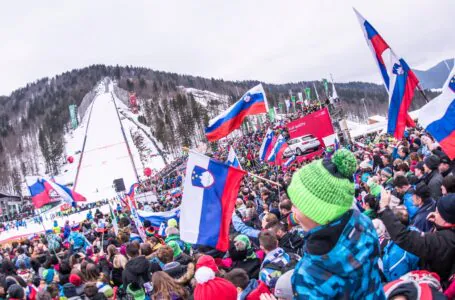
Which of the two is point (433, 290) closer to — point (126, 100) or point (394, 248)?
point (394, 248)

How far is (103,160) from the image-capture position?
213 ft

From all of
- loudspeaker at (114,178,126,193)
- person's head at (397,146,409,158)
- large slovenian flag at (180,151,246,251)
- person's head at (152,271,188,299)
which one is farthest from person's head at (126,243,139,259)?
loudspeaker at (114,178,126,193)

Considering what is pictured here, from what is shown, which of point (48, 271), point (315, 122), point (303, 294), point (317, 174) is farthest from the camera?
point (315, 122)

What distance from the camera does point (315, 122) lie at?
18484 millimetres

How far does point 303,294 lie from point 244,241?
2.49 metres

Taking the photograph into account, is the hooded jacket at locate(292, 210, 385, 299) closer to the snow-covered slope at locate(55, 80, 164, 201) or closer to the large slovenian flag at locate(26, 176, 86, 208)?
the large slovenian flag at locate(26, 176, 86, 208)

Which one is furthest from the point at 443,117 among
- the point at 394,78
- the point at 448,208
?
the point at 448,208

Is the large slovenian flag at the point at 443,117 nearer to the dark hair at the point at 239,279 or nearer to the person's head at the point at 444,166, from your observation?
the person's head at the point at 444,166

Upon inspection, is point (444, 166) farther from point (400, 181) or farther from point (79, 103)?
point (79, 103)

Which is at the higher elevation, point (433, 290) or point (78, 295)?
point (433, 290)

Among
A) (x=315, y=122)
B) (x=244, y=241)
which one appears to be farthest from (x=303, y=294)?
(x=315, y=122)

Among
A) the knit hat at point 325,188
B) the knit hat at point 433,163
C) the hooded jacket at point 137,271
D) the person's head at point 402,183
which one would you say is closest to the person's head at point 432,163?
the knit hat at point 433,163

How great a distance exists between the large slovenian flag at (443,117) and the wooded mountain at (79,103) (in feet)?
261

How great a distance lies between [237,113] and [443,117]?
5372 millimetres
